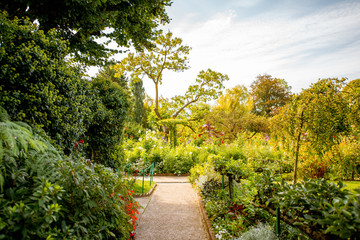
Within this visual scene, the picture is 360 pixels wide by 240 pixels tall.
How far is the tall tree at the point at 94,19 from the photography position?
4645 millimetres

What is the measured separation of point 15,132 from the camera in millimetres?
1882

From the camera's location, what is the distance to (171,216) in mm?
4414

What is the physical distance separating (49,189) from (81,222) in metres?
0.52

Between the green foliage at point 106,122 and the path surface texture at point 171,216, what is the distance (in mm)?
1587

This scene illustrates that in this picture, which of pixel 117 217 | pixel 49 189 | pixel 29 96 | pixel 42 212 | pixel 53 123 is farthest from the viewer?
pixel 53 123

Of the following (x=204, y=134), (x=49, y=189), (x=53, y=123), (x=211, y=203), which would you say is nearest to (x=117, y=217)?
(x=49, y=189)

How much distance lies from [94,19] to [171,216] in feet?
15.9

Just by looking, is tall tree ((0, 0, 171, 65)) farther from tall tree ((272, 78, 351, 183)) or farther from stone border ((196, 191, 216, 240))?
stone border ((196, 191, 216, 240))

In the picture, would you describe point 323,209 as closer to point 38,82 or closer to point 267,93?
point 38,82

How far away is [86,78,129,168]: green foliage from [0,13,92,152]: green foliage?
1203mm

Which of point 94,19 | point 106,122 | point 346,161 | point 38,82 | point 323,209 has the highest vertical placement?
point 94,19

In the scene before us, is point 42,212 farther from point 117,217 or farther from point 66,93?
point 66,93

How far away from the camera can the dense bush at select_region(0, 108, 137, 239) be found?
59.2 inches

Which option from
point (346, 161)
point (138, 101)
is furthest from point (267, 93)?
point (346, 161)
